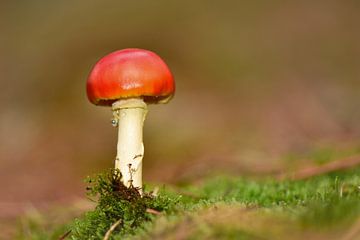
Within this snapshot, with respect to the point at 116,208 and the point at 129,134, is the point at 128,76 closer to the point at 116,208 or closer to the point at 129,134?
the point at 129,134

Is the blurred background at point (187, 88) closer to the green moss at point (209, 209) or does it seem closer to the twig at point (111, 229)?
the green moss at point (209, 209)

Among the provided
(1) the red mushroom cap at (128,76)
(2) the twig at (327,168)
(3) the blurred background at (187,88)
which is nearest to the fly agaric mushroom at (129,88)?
(1) the red mushroom cap at (128,76)

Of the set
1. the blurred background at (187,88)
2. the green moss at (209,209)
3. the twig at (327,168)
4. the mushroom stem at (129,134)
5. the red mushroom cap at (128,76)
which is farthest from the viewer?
the blurred background at (187,88)

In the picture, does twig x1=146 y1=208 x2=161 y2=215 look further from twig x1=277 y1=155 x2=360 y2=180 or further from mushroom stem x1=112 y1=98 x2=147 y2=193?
twig x1=277 y1=155 x2=360 y2=180

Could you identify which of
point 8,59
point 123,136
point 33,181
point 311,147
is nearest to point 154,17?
point 8,59

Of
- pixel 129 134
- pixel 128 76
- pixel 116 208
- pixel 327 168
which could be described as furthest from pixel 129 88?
pixel 327 168
